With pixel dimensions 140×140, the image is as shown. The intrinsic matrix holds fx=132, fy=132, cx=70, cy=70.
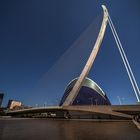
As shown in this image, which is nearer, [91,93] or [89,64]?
[89,64]

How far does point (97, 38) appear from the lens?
1314 inches

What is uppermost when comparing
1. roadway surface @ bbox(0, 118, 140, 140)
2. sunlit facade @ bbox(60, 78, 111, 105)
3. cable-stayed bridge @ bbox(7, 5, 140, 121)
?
sunlit facade @ bbox(60, 78, 111, 105)

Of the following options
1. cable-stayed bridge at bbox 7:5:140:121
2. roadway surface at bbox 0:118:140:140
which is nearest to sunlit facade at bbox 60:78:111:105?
cable-stayed bridge at bbox 7:5:140:121

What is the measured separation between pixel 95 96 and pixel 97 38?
108 ft

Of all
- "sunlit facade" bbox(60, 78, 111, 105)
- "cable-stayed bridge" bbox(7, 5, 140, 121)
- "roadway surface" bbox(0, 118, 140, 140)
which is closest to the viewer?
"roadway surface" bbox(0, 118, 140, 140)

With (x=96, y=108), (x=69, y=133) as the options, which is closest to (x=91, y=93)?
(x=96, y=108)

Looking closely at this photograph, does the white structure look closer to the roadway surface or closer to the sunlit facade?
the roadway surface

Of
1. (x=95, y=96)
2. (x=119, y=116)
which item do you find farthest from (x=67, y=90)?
(x=119, y=116)

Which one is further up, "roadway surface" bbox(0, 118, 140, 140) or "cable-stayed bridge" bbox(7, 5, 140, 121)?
"cable-stayed bridge" bbox(7, 5, 140, 121)

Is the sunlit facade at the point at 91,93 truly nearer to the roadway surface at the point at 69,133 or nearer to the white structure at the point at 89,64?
the white structure at the point at 89,64

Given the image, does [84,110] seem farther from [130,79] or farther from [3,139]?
[3,139]

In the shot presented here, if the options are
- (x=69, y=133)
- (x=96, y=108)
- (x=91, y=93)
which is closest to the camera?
(x=69, y=133)

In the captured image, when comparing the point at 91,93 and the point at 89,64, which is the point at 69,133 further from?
the point at 91,93

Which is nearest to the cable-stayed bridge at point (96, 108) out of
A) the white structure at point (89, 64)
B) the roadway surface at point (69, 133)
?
the white structure at point (89, 64)
